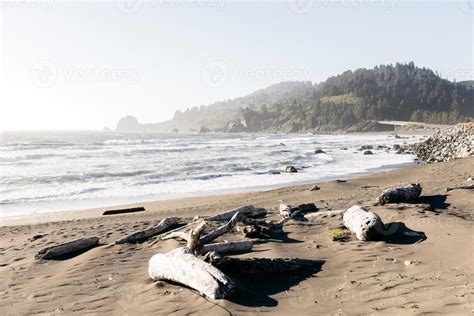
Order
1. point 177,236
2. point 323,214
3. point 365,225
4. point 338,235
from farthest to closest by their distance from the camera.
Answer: point 323,214, point 177,236, point 338,235, point 365,225

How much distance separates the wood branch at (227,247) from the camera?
7306 mm

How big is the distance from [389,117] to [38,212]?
154129 mm

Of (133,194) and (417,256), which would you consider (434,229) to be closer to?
(417,256)

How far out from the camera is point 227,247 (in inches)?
297

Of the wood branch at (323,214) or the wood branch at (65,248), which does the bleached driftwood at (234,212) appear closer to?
the wood branch at (323,214)

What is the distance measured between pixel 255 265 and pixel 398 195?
6.13 meters

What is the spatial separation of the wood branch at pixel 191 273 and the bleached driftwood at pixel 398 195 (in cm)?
649

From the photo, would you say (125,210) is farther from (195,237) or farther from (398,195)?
(398,195)

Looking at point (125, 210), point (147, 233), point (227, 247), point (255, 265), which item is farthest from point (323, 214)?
point (125, 210)

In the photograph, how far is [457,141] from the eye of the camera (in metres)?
31.3

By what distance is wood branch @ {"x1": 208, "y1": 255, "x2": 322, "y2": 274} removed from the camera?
618cm

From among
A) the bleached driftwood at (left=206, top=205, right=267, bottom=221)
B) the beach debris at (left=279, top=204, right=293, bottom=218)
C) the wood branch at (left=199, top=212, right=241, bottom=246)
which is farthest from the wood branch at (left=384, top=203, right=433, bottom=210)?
the wood branch at (left=199, top=212, right=241, bottom=246)

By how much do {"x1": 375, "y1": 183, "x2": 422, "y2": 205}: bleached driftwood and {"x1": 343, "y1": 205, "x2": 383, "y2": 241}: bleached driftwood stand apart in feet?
7.96

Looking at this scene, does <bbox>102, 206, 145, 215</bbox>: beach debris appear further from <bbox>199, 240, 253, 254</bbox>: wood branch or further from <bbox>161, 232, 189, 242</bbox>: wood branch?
<bbox>199, 240, 253, 254</bbox>: wood branch
